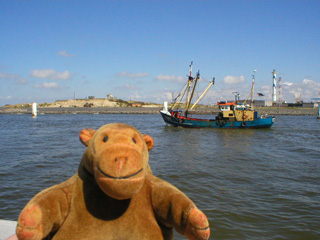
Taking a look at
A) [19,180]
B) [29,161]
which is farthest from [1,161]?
[19,180]

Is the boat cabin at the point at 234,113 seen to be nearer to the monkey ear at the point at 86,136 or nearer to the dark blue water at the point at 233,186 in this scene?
the dark blue water at the point at 233,186

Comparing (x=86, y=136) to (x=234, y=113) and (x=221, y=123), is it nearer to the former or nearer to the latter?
(x=221, y=123)

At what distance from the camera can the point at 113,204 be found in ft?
7.23

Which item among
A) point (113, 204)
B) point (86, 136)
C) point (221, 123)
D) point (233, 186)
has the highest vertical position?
point (86, 136)

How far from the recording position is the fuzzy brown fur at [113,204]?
1.94 metres

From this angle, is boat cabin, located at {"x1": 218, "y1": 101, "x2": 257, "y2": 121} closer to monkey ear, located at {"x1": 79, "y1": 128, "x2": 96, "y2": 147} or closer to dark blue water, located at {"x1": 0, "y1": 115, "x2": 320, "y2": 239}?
dark blue water, located at {"x1": 0, "y1": 115, "x2": 320, "y2": 239}

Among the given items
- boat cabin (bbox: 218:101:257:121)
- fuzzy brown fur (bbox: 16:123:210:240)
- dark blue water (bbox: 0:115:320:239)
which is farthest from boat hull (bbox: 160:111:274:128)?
fuzzy brown fur (bbox: 16:123:210:240)

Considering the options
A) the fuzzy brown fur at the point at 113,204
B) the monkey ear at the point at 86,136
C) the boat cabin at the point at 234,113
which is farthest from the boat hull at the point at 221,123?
the fuzzy brown fur at the point at 113,204

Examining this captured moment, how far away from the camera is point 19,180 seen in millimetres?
8680

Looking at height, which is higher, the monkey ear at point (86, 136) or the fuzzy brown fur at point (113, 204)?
the monkey ear at point (86, 136)

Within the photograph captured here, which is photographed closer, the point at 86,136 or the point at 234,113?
the point at 86,136

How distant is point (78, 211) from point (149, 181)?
603 mm

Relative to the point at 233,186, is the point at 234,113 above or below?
above

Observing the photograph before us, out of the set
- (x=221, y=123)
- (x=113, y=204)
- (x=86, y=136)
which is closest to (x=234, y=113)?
(x=221, y=123)
